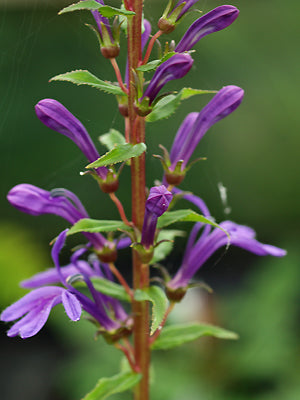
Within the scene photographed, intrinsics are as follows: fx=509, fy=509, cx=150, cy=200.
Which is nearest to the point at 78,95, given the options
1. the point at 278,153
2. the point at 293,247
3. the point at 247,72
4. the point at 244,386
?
the point at 247,72

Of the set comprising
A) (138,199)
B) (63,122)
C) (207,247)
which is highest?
(63,122)

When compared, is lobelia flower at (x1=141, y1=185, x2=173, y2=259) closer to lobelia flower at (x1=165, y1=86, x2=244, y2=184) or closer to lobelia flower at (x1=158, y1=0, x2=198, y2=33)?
lobelia flower at (x1=165, y1=86, x2=244, y2=184)

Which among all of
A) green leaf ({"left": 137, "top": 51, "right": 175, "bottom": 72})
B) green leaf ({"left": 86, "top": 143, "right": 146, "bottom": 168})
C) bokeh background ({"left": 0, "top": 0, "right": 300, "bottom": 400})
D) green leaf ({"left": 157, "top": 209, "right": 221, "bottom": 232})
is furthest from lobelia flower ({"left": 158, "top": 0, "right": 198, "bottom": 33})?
bokeh background ({"left": 0, "top": 0, "right": 300, "bottom": 400})

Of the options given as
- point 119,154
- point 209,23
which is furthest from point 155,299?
point 209,23

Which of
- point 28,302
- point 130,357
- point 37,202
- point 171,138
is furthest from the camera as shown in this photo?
point 171,138

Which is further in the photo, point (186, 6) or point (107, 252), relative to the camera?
point (107, 252)

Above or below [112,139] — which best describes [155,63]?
above

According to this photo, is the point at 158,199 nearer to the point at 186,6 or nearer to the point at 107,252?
the point at 107,252
